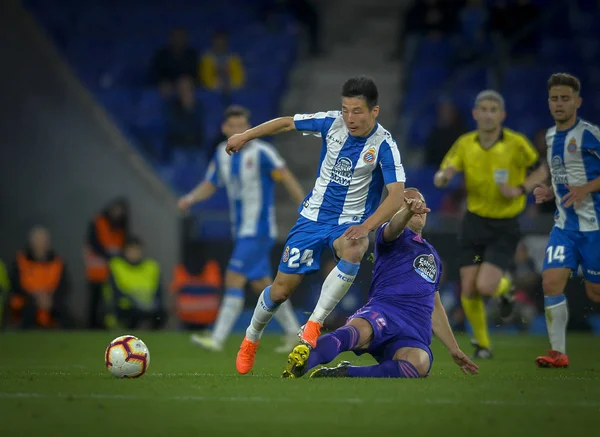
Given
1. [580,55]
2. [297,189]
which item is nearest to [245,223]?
[297,189]

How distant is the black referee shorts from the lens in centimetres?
1106

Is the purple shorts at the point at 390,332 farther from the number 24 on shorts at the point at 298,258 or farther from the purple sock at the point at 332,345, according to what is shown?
the number 24 on shorts at the point at 298,258

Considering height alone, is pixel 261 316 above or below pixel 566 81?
below

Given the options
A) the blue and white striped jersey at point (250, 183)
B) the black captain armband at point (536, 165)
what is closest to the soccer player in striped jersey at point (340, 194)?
the black captain armband at point (536, 165)

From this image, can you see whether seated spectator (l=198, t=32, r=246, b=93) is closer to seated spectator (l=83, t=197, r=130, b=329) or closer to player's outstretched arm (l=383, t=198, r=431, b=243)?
seated spectator (l=83, t=197, r=130, b=329)

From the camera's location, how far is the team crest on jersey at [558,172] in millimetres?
9375

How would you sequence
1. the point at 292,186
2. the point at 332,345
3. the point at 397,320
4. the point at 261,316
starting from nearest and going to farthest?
the point at 332,345 < the point at 397,320 < the point at 261,316 < the point at 292,186

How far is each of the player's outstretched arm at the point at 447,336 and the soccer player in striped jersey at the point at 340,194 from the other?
25.1 inches

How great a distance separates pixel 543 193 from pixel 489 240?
1.67 m

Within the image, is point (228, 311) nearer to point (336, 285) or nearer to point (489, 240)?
point (489, 240)

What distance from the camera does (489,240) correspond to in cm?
1110

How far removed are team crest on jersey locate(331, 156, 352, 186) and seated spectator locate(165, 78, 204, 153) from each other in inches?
363

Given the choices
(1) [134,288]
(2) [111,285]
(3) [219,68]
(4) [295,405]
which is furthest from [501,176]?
(3) [219,68]

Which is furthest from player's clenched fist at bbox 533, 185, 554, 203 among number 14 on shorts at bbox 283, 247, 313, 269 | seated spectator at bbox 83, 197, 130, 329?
seated spectator at bbox 83, 197, 130, 329
